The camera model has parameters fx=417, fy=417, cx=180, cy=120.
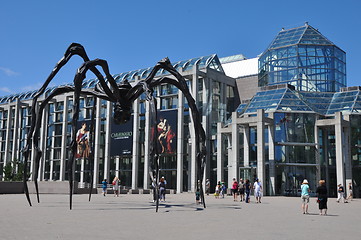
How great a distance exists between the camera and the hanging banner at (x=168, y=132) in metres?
49.4

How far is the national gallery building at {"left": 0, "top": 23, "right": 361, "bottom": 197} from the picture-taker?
128 feet

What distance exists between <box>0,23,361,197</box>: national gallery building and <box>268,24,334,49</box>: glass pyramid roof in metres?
0.14

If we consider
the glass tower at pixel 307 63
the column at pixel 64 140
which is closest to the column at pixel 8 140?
the column at pixel 64 140

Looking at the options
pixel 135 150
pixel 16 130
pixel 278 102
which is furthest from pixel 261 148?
pixel 16 130

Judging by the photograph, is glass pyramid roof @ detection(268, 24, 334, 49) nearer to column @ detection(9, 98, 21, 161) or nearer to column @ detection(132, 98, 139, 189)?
column @ detection(132, 98, 139, 189)

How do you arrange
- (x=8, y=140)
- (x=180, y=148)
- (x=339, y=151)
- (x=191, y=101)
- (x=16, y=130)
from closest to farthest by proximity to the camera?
(x=191, y=101), (x=339, y=151), (x=180, y=148), (x=16, y=130), (x=8, y=140)

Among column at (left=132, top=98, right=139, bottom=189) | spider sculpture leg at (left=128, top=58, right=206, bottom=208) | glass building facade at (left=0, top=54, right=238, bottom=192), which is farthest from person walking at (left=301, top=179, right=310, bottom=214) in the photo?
column at (left=132, top=98, right=139, bottom=189)

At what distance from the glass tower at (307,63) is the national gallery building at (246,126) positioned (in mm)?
117

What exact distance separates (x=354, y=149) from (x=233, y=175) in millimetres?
11698

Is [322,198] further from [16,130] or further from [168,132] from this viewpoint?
[16,130]

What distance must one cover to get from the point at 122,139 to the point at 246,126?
21343 millimetres

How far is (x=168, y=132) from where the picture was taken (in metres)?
49.9

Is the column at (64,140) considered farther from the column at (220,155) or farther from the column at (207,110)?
the column at (220,155)

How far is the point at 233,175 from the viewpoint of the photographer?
41188mm
